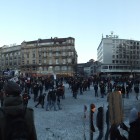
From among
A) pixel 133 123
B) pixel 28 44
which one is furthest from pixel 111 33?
pixel 133 123

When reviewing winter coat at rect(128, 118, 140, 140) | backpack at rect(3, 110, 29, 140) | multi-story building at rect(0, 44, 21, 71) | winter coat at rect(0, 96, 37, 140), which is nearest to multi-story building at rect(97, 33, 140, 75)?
multi-story building at rect(0, 44, 21, 71)

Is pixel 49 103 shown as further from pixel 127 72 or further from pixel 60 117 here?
pixel 127 72

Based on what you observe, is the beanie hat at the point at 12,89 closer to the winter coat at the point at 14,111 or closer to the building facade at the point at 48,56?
the winter coat at the point at 14,111

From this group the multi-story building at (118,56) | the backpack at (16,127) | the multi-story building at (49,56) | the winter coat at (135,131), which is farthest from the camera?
the multi-story building at (118,56)

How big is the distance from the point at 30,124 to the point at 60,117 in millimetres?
16551

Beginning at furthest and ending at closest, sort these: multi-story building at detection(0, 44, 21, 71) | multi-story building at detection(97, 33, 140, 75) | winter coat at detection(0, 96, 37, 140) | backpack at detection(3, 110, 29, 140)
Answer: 1. multi-story building at detection(0, 44, 21, 71)
2. multi-story building at detection(97, 33, 140, 75)
3. winter coat at detection(0, 96, 37, 140)
4. backpack at detection(3, 110, 29, 140)

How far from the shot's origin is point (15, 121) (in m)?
2.62

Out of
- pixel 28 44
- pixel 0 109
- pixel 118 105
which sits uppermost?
pixel 28 44

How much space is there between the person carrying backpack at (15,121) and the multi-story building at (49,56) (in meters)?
103

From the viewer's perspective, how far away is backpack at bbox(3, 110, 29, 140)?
2.55 m

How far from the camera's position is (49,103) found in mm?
23703

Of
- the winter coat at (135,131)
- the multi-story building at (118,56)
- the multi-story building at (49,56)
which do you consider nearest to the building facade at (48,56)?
the multi-story building at (49,56)

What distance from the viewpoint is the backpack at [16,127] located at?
2.55m

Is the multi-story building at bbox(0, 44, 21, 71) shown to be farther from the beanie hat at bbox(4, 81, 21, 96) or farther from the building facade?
the beanie hat at bbox(4, 81, 21, 96)
